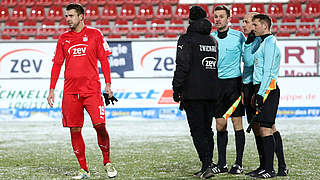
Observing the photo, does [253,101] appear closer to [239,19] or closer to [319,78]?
[319,78]

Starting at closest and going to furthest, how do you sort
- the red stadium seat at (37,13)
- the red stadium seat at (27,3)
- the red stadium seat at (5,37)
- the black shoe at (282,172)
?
1. the black shoe at (282,172)
2. the red stadium seat at (5,37)
3. the red stadium seat at (37,13)
4. the red stadium seat at (27,3)

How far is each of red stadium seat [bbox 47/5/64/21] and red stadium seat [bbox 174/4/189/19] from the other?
15.1ft

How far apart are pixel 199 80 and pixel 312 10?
16.5 meters

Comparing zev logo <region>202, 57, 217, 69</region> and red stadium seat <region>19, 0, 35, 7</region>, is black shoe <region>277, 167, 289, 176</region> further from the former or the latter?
red stadium seat <region>19, 0, 35, 7</region>

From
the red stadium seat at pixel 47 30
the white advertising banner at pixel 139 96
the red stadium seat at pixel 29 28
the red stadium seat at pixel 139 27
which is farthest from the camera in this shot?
the red stadium seat at pixel 47 30

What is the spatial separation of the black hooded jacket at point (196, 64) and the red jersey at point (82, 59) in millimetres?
850

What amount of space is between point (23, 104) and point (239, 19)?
31.2ft

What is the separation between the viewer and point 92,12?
21.0m

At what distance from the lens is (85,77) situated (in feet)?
18.7

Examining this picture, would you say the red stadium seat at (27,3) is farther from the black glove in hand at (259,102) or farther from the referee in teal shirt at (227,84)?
the black glove in hand at (259,102)

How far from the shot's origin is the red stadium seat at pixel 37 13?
21.0m

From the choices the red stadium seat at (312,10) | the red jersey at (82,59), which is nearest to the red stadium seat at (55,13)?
the red stadium seat at (312,10)

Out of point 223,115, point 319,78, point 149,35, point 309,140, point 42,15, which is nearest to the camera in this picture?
point 223,115

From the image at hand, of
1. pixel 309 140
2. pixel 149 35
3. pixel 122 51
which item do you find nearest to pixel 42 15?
pixel 149 35
